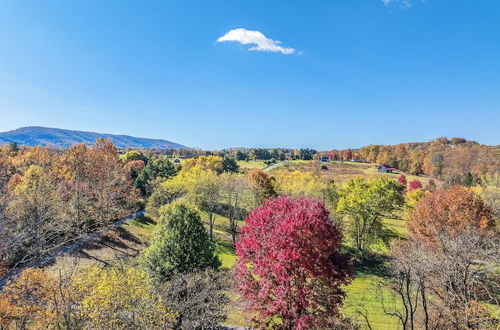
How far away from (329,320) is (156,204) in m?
30.6

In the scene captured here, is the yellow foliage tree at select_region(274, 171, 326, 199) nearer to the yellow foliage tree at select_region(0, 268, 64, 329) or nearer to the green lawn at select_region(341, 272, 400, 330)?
the green lawn at select_region(341, 272, 400, 330)

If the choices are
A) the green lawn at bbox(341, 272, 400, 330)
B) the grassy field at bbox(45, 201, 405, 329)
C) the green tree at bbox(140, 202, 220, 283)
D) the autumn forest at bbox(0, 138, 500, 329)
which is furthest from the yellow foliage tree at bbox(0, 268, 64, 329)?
the green lawn at bbox(341, 272, 400, 330)

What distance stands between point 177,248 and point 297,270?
7.84m

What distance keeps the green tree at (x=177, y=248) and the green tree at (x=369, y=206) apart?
21.2 meters

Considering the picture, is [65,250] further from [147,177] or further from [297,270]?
[147,177]

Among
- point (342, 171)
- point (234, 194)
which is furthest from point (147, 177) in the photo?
point (342, 171)

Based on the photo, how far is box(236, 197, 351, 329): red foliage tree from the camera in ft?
38.8

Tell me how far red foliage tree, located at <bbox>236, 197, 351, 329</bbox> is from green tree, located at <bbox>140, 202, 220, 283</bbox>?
179 inches

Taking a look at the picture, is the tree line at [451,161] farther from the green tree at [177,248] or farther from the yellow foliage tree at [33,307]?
the yellow foliage tree at [33,307]

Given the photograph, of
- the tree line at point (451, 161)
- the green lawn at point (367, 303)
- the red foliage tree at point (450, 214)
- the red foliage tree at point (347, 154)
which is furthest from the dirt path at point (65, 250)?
the red foliage tree at point (347, 154)

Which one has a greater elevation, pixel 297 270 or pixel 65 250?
pixel 297 270

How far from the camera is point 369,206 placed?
31.0 m

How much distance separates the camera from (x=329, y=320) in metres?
12.9

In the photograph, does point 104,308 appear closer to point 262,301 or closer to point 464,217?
point 262,301
